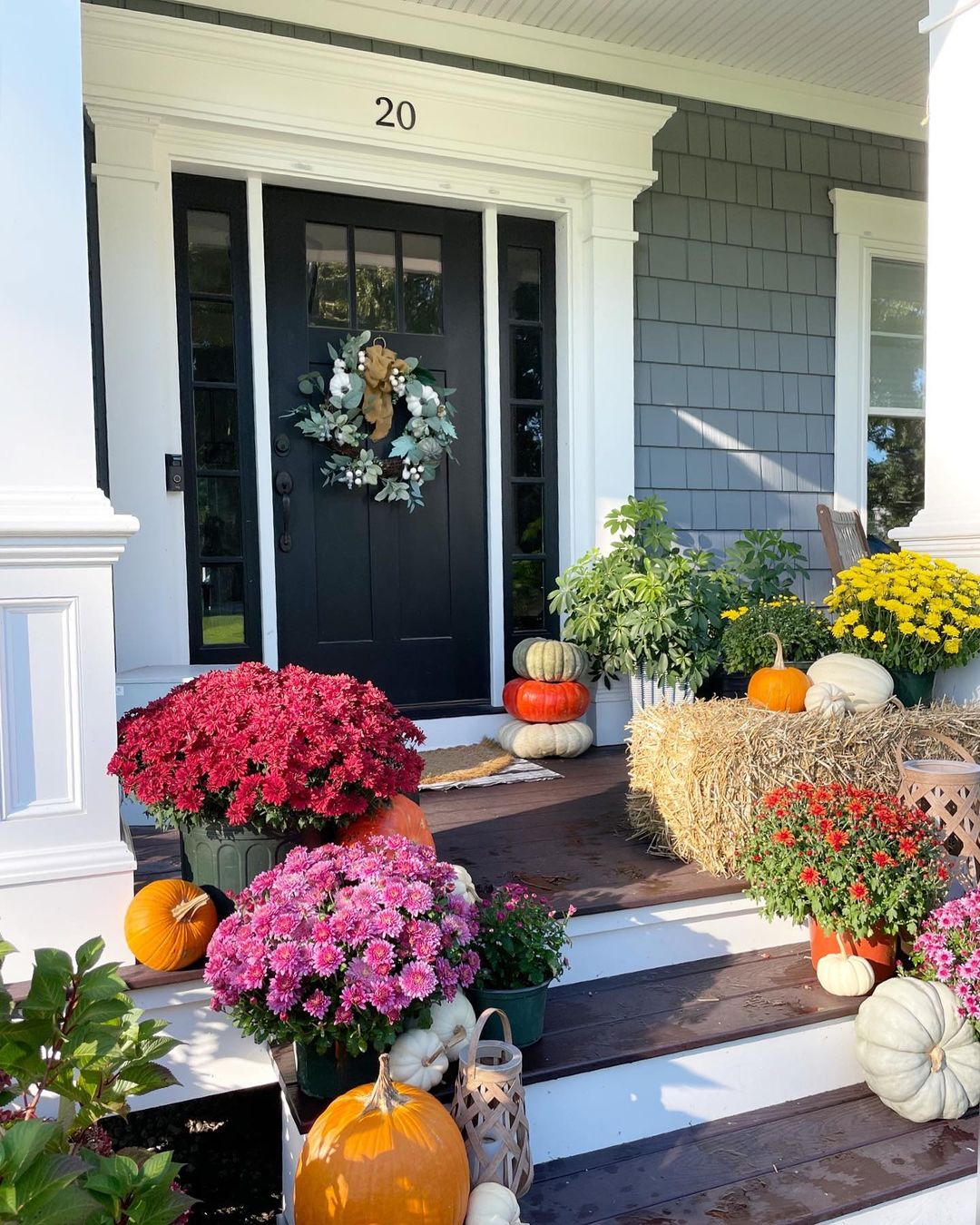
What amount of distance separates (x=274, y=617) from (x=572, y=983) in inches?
80.5

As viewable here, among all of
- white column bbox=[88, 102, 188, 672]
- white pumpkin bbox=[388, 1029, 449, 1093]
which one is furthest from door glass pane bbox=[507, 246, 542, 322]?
white pumpkin bbox=[388, 1029, 449, 1093]

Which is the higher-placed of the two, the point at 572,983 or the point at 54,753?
the point at 54,753

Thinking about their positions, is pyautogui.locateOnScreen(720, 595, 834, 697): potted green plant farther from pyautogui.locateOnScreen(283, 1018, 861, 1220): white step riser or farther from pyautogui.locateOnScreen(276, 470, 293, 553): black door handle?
pyautogui.locateOnScreen(276, 470, 293, 553): black door handle

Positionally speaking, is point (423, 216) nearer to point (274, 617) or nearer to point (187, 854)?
point (274, 617)

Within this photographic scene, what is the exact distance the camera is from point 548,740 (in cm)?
393

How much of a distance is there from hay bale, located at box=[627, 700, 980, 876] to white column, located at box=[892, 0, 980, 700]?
70 centimetres

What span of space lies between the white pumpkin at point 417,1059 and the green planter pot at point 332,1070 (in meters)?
0.07

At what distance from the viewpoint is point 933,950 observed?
1984mm

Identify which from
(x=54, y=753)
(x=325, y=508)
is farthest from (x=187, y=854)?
(x=325, y=508)

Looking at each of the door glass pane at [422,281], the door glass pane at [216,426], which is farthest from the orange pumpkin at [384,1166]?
the door glass pane at [422,281]

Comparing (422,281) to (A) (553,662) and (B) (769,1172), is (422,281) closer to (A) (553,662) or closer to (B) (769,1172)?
(A) (553,662)

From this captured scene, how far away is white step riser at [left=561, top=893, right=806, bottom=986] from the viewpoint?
7.41 ft

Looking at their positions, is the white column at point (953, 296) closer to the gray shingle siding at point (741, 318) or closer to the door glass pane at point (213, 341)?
the gray shingle siding at point (741, 318)

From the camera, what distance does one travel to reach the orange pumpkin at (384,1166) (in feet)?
4.69
